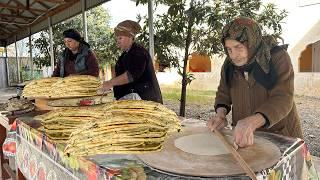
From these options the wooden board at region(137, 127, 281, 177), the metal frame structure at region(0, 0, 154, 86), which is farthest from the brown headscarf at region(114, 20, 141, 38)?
the metal frame structure at region(0, 0, 154, 86)

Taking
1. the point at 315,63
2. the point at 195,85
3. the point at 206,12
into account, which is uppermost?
the point at 206,12

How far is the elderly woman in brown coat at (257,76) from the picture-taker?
1561mm

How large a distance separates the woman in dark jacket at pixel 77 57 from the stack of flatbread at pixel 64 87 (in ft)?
2.98

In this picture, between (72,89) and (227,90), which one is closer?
(227,90)

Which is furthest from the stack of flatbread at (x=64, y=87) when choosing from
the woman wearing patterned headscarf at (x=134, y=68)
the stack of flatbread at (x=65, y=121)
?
the stack of flatbread at (x=65, y=121)

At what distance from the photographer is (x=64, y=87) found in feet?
7.14

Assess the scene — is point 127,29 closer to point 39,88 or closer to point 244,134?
point 39,88

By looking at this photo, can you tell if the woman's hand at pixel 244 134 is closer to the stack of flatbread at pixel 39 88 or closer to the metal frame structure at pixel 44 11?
the stack of flatbread at pixel 39 88

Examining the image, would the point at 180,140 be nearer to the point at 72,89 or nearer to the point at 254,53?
the point at 254,53

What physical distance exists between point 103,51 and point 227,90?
1001 cm

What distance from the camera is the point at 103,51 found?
11531 millimetres

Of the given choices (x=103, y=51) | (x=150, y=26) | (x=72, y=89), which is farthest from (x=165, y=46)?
(x=103, y=51)

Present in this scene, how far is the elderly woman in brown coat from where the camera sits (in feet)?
5.12

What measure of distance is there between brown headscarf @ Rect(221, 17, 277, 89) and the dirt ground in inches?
109
